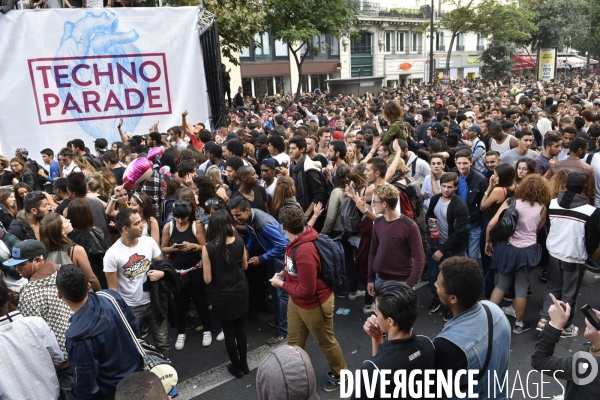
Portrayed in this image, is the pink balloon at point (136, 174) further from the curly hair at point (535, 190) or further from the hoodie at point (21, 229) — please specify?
the curly hair at point (535, 190)

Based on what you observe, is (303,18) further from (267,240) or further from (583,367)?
(583,367)

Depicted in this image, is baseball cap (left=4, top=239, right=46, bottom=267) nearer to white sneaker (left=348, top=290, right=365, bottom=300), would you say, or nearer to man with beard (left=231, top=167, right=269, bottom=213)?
man with beard (left=231, top=167, right=269, bottom=213)

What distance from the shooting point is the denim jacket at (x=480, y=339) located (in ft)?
7.75

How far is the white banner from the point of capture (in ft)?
31.0

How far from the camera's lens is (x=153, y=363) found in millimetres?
2992

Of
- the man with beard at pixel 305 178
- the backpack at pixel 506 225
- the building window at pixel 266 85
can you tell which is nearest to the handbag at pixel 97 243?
the man with beard at pixel 305 178

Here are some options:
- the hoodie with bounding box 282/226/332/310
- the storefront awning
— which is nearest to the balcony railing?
the storefront awning

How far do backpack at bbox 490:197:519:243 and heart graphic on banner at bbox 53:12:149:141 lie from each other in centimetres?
854

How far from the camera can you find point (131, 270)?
387cm

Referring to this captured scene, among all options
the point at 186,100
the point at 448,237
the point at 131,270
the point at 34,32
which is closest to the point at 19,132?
the point at 34,32

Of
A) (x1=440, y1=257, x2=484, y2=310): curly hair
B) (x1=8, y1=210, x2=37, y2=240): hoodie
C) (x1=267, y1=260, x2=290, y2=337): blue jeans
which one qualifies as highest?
(x1=440, y1=257, x2=484, y2=310): curly hair

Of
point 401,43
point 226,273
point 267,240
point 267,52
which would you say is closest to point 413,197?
point 267,240

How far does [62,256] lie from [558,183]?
15.3 feet

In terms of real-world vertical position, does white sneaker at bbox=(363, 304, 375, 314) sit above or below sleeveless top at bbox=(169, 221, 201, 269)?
below
